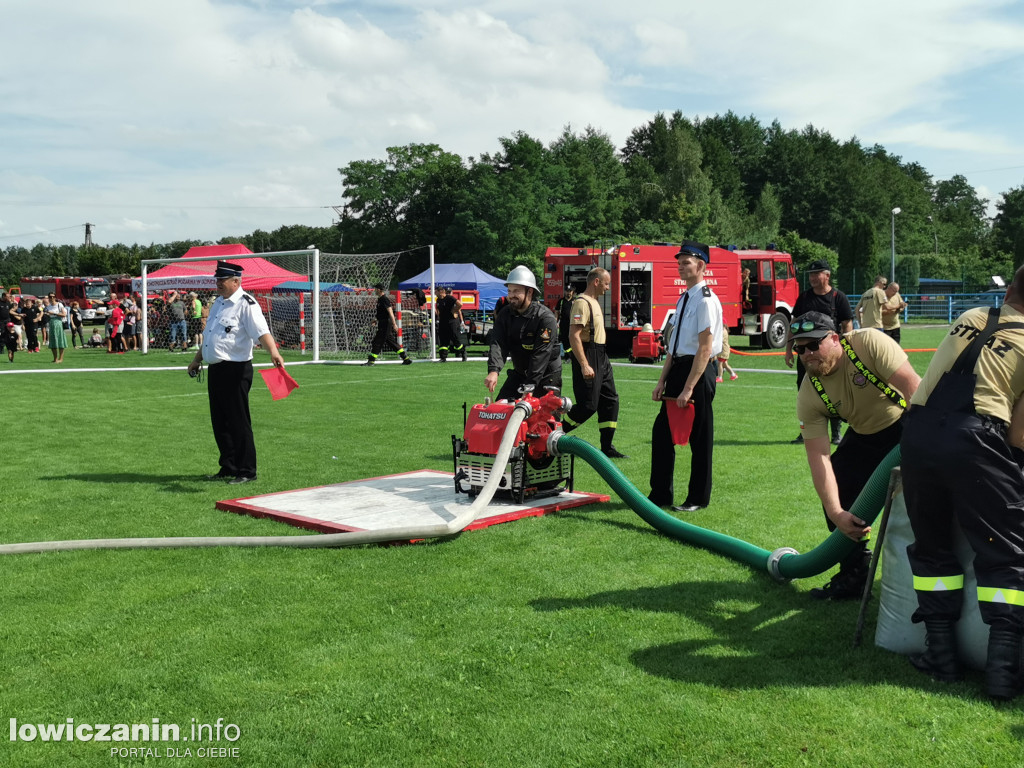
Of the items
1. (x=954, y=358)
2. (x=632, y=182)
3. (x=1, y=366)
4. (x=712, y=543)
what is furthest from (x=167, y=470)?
(x=632, y=182)

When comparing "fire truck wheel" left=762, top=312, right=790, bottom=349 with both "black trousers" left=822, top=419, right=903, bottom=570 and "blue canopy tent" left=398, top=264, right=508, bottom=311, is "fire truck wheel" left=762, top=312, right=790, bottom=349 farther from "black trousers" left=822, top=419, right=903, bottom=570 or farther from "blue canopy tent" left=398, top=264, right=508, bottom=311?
"black trousers" left=822, top=419, right=903, bottom=570

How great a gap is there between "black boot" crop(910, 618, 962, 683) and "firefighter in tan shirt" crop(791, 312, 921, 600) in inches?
23.9

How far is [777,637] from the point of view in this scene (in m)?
4.41

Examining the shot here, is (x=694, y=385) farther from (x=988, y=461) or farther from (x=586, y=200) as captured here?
(x=586, y=200)

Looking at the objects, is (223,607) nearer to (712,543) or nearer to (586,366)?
(712,543)

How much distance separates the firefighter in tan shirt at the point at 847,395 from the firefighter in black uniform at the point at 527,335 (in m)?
3.21

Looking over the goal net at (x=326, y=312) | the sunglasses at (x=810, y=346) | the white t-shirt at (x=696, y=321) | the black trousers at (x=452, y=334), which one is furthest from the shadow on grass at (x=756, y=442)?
the goal net at (x=326, y=312)

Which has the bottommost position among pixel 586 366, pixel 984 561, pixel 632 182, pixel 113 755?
pixel 113 755

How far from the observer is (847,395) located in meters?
4.71

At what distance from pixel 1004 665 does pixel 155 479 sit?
7139 mm

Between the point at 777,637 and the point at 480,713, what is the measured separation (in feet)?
5.40

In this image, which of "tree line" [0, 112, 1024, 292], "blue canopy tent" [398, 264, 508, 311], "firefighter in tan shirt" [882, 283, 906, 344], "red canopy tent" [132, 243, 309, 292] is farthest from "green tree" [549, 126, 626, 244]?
"firefighter in tan shirt" [882, 283, 906, 344]

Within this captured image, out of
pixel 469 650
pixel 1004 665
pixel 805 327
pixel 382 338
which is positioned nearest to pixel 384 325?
pixel 382 338

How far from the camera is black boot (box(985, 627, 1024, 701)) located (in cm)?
363
